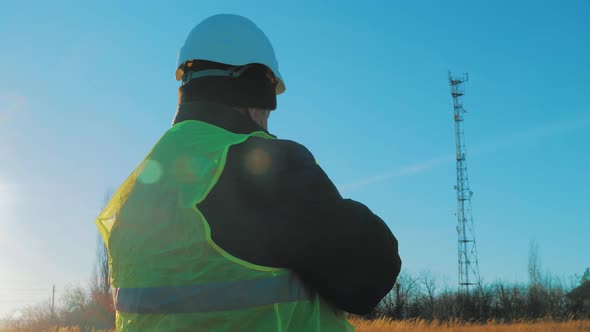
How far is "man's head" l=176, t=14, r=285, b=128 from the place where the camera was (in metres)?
2.48

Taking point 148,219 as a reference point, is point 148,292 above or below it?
below

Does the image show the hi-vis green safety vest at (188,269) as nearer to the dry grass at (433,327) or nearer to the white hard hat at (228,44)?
the white hard hat at (228,44)

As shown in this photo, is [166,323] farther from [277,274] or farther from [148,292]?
[277,274]

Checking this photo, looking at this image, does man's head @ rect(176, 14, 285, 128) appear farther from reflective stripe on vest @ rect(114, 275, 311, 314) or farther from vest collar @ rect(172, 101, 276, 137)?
reflective stripe on vest @ rect(114, 275, 311, 314)

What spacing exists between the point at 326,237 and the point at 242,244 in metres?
0.28

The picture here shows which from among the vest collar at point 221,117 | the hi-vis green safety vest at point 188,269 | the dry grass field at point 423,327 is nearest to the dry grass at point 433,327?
the dry grass field at point 423,327

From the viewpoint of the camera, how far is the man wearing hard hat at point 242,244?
188 cm

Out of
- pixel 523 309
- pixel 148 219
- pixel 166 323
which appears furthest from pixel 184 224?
pixel 523 309

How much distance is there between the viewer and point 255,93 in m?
2.52

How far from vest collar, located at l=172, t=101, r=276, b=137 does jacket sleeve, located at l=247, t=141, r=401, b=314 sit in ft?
1.14

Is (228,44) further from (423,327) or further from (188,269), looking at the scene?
(423,327)

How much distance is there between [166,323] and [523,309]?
3548 cm

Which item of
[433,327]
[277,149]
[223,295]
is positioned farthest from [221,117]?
[433,327]

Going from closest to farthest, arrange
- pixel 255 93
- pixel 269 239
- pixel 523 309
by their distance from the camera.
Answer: pixel 269 239
pixel 255 93
pixel 523 309
